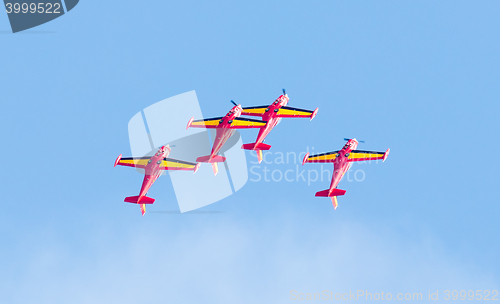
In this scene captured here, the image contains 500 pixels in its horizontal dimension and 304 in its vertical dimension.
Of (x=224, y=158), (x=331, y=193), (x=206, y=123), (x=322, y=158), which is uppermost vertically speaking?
(x=206, y=123)

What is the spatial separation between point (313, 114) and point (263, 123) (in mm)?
13690

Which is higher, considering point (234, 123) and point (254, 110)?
point (254, 110)

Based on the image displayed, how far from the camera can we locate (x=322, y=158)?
445 feet

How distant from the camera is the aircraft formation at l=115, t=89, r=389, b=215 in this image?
128 m

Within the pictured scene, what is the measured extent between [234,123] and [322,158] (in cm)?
2115

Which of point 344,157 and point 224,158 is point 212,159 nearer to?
point 224,158

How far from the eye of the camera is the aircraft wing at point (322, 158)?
5305 inches

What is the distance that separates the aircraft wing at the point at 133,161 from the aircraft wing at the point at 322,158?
3502 cm

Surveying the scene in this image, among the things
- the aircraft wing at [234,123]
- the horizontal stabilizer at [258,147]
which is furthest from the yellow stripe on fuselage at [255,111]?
the horizontal stabilizer at [258,147]

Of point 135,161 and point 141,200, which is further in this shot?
point 135,161

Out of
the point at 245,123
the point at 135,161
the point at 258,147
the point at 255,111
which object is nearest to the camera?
the point at 135,161

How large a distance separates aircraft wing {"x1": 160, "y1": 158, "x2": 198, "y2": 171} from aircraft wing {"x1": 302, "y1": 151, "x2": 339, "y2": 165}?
82.5 ft

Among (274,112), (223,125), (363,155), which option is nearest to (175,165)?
(223,125)

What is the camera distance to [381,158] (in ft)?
442
